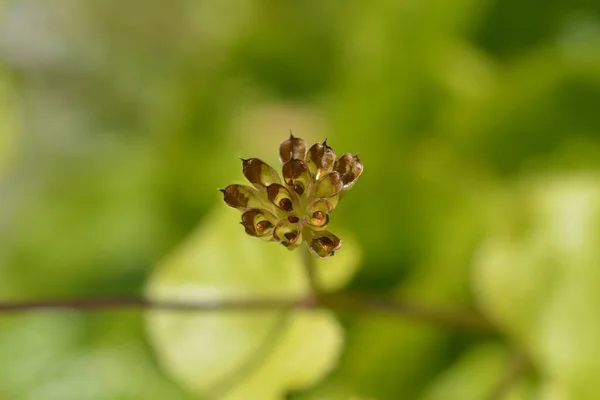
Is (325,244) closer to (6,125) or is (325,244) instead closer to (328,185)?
(328,185)

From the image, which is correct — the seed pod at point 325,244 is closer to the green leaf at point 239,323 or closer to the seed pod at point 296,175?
the seed pod at point 296,175

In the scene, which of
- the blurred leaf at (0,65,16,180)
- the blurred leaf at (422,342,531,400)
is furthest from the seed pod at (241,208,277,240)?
the blurred leaf at (0,65,16,180)

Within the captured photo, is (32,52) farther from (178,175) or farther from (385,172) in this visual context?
(385,172)

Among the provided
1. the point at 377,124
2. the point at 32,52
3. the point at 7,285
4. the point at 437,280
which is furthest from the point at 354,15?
the point at 32,52

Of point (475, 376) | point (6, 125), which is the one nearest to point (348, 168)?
point (475, 376)

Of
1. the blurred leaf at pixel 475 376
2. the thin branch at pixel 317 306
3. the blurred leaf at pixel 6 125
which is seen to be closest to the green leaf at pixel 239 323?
the thin branch at pixel 317 306

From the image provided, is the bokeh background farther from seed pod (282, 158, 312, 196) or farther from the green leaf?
seed pod (282, 158, 312, 196)

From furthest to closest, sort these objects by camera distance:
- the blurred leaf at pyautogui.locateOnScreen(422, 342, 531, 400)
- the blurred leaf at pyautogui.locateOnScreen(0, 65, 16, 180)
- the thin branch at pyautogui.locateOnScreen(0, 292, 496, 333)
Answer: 1. the blurred leaf at pyautogui.locateOnScreen(0, 65, 16, 180)
2. the blurred leaf at pyautogui.locateOnScreen(422, 342, 531, 400)
3. the thin branch at pyautogui.locateOnScreen(0, 292, 496, 333)
